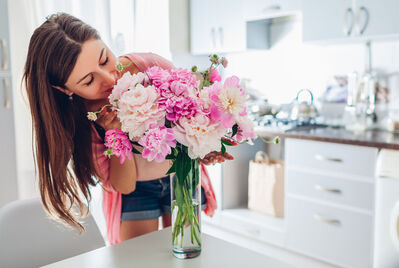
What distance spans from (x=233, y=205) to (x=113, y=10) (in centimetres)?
181

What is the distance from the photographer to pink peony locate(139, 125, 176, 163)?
808mm

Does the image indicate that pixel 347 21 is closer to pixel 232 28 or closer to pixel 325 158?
pixel 325 158

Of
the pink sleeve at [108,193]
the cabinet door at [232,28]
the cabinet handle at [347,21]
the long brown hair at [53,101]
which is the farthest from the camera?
the cabinet door at [232,28]

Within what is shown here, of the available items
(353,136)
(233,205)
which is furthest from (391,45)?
(233,205)

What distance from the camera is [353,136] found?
2.36m

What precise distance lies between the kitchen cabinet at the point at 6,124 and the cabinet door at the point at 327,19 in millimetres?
1884

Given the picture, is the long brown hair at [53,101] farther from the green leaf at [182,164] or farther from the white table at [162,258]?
the green leaf at [182,164]

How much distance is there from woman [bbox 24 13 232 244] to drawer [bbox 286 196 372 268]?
1.43 m

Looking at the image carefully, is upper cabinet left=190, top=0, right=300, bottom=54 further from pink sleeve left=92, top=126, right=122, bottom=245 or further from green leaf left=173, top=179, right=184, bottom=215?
green leaf left=173, top=179, right=184, bottom=215

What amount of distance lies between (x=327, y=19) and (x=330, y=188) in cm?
108

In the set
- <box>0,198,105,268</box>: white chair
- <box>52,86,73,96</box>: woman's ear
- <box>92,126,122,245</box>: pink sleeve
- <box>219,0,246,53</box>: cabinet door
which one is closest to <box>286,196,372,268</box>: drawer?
<box>219,0,246,53</box>: cabinet door

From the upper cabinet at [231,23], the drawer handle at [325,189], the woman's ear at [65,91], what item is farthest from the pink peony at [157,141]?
the upper cabinet at [231,23]

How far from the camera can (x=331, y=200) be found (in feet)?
7.83

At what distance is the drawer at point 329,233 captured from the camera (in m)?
2.27
